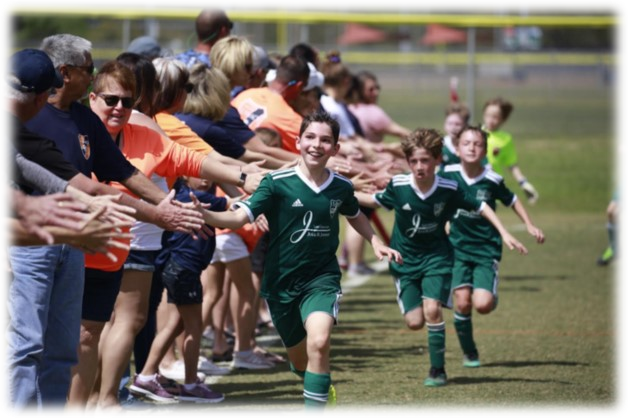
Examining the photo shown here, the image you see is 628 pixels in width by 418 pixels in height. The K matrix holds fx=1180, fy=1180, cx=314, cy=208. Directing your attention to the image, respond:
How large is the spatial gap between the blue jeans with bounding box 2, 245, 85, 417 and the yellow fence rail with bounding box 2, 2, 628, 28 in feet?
44.2

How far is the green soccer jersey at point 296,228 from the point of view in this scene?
716 centimetres

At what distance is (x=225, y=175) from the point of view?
7059 mm

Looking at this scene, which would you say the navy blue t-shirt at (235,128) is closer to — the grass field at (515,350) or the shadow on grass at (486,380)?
the grass field at (515,350)

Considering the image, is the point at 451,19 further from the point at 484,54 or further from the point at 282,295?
the point at 282,295

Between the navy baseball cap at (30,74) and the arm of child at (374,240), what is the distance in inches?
100

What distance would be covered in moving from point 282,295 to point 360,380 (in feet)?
6.00

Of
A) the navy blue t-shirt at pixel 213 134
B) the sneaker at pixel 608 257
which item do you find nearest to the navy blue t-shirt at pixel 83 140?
the navy blue t-shirt at pixel 213 134

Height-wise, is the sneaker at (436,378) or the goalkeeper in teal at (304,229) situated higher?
the goalkeeper in teal at (304,229)

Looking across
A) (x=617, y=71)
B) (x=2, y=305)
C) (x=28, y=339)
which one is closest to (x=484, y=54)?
(x=617, y=71)

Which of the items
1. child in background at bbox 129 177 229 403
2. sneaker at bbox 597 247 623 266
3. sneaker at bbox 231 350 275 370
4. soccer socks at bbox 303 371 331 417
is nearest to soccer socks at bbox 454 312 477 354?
sneaker at bbox 231 350 275 370

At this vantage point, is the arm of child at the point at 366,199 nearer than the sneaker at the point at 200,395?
No

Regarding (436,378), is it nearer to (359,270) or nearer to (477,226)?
A: (477,226)

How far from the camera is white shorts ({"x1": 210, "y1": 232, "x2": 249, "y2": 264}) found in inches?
361

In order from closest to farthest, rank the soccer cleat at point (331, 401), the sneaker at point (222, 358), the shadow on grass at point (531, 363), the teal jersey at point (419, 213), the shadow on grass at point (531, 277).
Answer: the soccer cleat at point (331, 401) < the teal jersey at point (419, 213) < the shadow on grass at point (531, 363) < the sneaker at point (222, 358) < the shadow on grass at point (531, 277)
